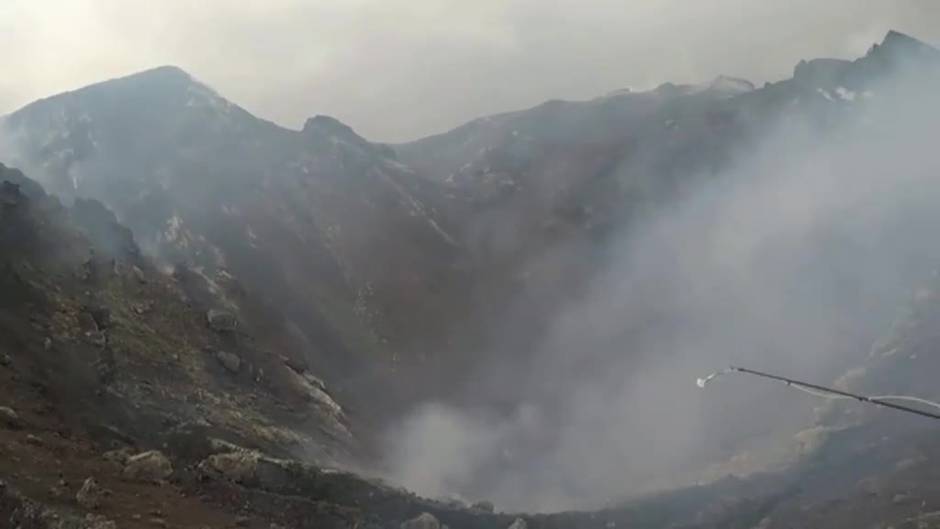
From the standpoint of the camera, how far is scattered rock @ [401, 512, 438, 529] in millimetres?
68812

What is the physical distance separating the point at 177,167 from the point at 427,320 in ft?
204

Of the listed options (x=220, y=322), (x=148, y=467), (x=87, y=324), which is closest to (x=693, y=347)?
(x=220, y=322)

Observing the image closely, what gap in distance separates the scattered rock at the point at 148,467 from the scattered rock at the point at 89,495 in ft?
20.5

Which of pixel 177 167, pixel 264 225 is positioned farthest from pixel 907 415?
pixel 177 167

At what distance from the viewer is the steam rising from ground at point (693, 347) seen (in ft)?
401

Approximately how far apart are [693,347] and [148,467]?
400ft

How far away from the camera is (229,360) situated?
9444 centimetres

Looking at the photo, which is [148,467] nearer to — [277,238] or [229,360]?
[229,360]

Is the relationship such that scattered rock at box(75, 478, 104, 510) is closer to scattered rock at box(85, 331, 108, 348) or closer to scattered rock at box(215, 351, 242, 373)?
scattered rock at box(85, 331, 108, 348)

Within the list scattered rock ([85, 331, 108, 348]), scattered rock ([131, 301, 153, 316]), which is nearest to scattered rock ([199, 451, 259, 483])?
scattered rock ([85, 331, 108, 348])

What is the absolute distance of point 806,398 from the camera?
134 meters

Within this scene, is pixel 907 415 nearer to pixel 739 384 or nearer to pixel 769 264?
pixel 739 384

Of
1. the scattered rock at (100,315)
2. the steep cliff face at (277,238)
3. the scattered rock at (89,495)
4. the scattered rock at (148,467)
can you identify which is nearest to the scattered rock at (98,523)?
the scattered rock at (89,495)

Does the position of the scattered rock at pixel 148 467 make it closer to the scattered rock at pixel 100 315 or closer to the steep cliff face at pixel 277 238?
the scattered rock at pixel 100 315
